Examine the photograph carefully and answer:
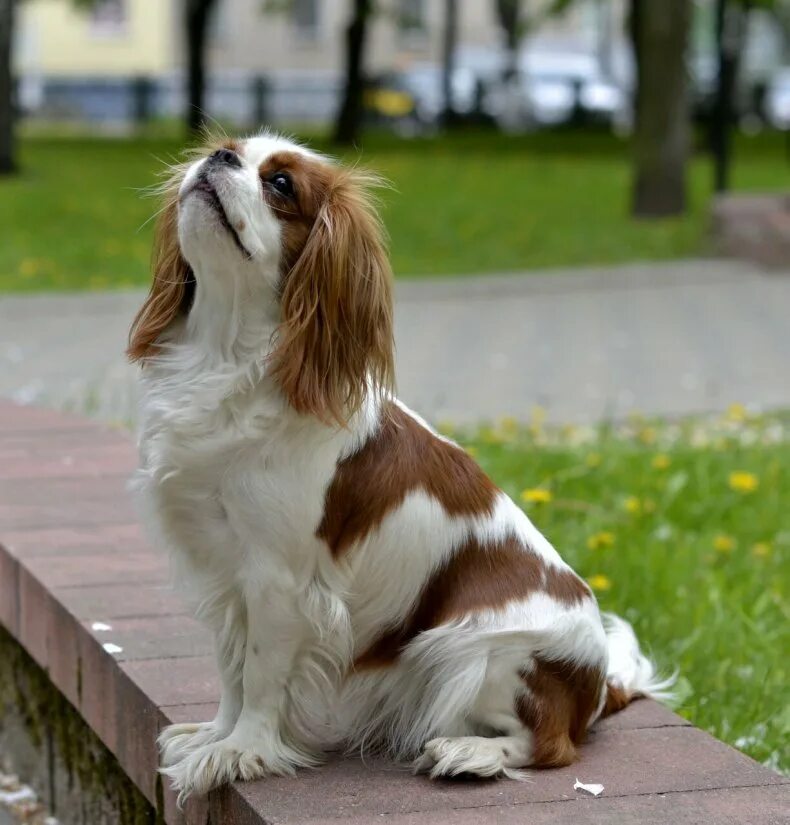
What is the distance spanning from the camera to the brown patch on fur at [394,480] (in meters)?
3.06

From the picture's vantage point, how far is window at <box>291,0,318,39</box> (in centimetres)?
6119

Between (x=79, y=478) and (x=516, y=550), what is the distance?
274cm

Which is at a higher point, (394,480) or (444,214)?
(394,480)

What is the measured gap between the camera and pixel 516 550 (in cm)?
324

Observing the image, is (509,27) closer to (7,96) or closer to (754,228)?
(7,96)

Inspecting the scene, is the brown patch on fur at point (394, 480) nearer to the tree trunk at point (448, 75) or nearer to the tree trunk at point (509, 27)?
the tree trunk at point (448, 75)

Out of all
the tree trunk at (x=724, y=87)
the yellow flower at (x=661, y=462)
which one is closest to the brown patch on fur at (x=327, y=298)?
the yellow flower at (x=661, y=462)

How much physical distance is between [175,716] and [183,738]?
6.3 inches

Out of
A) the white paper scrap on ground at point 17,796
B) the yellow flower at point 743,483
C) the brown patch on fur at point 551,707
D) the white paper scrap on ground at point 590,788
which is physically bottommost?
the white paper scrap on ground at point 17,796

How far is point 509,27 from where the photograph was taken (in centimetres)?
4809

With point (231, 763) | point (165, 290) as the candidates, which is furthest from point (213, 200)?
point (231, 763)

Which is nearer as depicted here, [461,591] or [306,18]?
[461,591]

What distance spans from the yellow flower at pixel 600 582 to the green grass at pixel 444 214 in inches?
198

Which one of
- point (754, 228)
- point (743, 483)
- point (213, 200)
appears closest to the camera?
point (213, 200)
